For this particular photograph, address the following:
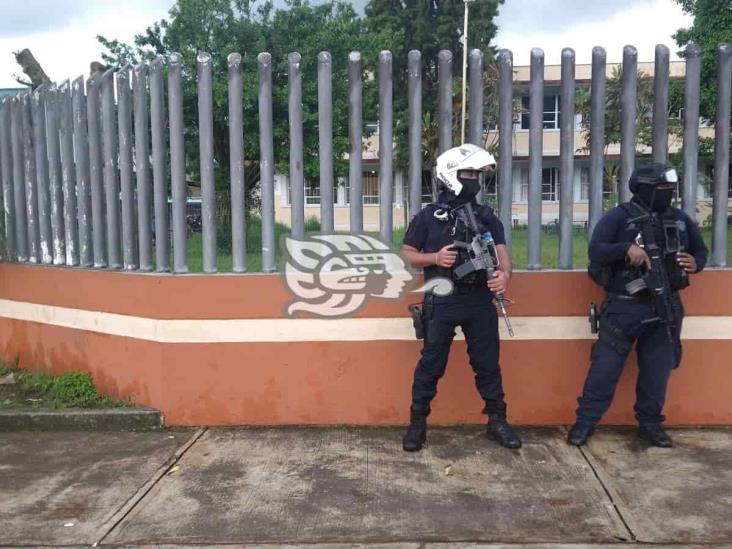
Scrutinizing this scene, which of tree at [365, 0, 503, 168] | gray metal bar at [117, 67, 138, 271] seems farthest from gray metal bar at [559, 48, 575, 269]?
tree at [365, 0, 503, 168]

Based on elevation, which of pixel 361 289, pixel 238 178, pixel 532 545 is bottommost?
pixel 532 545

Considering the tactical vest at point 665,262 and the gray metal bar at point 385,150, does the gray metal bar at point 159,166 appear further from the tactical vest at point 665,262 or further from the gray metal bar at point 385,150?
the tactical vest at point 665,262

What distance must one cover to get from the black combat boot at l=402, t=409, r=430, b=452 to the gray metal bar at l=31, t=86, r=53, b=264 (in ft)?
10.8

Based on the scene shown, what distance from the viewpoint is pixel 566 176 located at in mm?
4758

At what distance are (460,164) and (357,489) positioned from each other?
78.2 inches

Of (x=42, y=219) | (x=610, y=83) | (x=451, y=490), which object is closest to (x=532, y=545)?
(x=451, y=490)

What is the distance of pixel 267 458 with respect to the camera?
430cm

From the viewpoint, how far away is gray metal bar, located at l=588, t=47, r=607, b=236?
4.64m

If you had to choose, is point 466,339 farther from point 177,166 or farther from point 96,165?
point 96,165

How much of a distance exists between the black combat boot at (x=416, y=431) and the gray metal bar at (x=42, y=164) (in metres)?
3.30

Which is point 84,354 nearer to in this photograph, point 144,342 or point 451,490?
point 144,342

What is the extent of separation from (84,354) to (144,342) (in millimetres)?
750

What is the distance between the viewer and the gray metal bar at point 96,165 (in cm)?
520

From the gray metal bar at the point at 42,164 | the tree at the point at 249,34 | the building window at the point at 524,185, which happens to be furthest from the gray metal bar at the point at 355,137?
the tree at the point at 249,34
